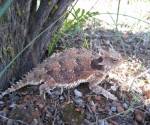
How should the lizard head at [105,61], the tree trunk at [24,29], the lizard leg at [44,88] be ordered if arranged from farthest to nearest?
1. the lizard head at [105,61]
2. the lizard leg at [44,88]
3. the tree trunk at [24,29]

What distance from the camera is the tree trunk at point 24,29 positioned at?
1594mm

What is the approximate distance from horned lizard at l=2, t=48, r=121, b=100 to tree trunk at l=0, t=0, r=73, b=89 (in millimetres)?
60

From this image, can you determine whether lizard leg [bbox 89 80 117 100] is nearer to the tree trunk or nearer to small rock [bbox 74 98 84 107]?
small rock [bbox 74 98 84 107]

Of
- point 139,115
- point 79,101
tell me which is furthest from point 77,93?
point 139,115

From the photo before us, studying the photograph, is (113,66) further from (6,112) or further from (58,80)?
(6,112)

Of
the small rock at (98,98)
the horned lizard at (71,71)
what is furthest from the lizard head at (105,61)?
the small rock at (98,98)

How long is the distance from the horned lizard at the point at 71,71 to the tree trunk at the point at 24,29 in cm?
6

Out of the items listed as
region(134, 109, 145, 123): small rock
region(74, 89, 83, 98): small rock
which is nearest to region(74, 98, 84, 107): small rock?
region(74, 89, 83, 98): small rock

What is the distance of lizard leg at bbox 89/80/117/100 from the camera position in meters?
1.84

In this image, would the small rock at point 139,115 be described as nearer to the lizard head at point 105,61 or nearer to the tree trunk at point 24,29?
the lizard head at point 105,61

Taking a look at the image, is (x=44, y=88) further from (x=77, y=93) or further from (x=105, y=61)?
(x=105, y=61)

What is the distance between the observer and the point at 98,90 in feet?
6.15

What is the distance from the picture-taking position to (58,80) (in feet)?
5.76

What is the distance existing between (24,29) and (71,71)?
0.30m
